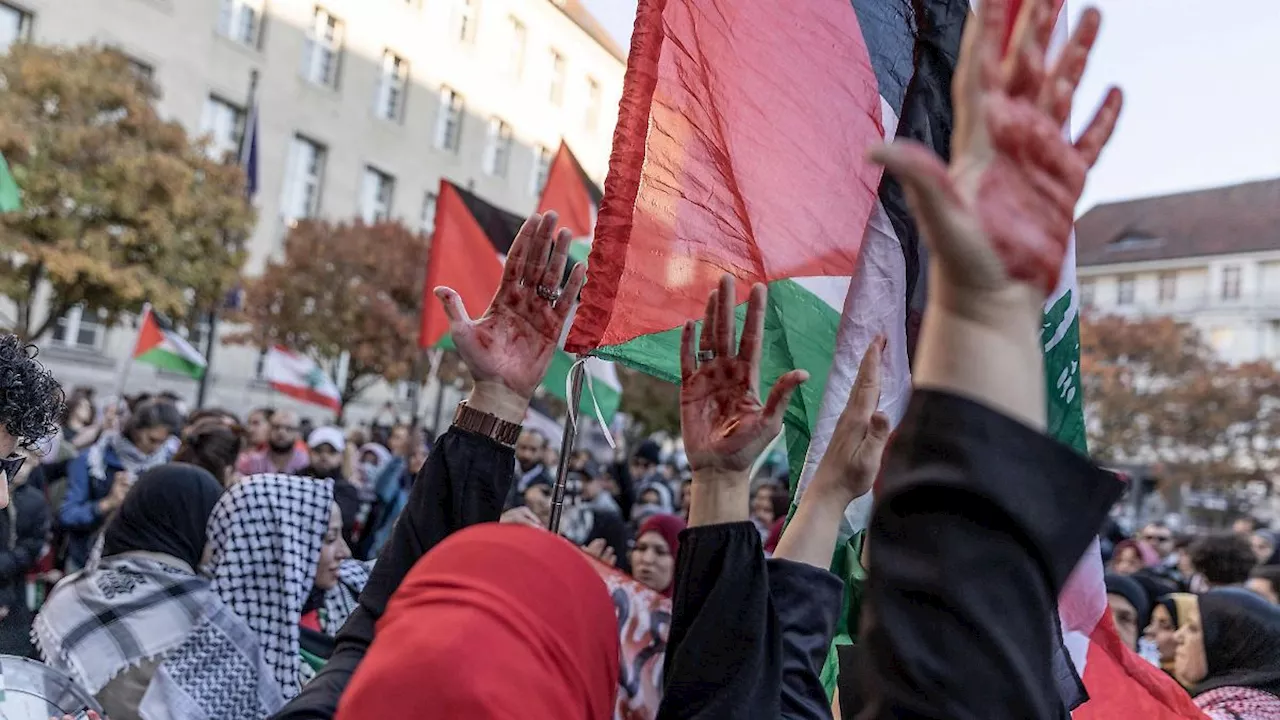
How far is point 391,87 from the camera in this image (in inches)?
1148

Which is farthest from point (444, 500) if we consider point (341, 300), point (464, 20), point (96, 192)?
point (464, 20)

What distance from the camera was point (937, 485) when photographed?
0.90 meters

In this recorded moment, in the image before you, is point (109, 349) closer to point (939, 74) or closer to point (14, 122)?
point (14, 122)

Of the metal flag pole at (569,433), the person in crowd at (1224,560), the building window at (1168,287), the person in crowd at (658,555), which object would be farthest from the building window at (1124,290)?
the metal flag pole at (569,433)

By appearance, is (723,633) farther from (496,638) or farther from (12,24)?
(12,24)

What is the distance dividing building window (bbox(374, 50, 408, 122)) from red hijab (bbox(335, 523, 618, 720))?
28984 mm

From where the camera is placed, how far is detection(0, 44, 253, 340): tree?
14898mm

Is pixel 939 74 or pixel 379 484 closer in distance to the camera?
pixel 939 74

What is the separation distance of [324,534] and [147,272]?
45.8 feet

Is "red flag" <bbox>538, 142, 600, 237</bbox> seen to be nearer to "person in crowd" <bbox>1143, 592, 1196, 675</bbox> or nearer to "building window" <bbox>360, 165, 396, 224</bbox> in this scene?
"person in crowd" <bbox>1143, 592, 1196, 675</bbox>

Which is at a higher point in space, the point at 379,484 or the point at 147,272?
the point at 147,272

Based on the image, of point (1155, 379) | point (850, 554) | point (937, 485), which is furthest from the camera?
point (1155, 379)

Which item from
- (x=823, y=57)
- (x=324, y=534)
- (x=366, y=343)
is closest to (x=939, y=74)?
(x=823, y=57)

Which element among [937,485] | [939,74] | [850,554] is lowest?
[850,554]
